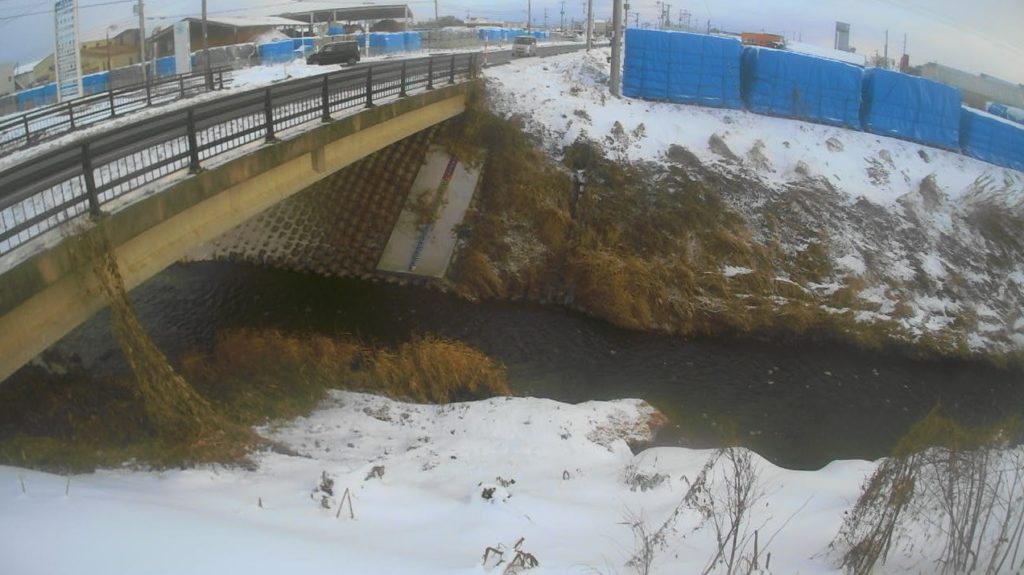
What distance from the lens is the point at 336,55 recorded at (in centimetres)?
2873

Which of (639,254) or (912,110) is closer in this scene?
(639,254)

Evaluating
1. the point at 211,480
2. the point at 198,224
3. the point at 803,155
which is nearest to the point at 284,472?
the point at 211,480

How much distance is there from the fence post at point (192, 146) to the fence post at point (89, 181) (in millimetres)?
1471

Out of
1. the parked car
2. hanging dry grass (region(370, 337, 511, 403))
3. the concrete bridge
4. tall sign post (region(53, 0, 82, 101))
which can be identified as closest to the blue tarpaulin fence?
the parked car

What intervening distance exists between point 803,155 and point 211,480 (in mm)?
19209

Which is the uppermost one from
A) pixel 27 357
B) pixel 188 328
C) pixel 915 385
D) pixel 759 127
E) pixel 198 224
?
pixel 759 127

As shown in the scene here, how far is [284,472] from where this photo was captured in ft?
25.6

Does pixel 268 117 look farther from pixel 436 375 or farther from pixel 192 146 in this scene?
pixel 436 375

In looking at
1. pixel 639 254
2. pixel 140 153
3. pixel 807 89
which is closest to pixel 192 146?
pixel 140 153

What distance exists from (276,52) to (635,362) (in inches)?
1012

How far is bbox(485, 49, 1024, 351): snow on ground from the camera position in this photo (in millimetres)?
17875

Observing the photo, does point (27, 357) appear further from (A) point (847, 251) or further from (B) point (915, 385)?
(A) point (847, 251)

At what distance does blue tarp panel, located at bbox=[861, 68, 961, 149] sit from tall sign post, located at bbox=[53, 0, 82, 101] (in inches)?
929

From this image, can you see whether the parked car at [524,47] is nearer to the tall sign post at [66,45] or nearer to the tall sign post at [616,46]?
the tall sign post at [616,46]
